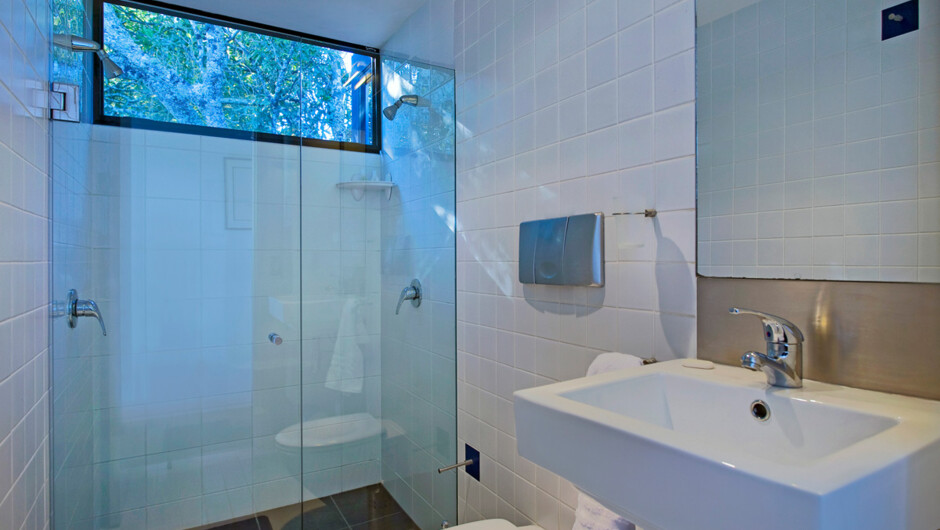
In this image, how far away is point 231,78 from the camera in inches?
82.4

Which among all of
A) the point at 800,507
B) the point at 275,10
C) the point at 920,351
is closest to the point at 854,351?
the point at 920,351

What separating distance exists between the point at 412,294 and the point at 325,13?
147 centimetres

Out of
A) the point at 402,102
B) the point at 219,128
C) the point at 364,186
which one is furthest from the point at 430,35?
the point at 219,128

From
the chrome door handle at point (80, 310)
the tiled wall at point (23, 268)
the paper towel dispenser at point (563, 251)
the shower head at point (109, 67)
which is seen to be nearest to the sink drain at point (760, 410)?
the paper towel dispenser at point (563, 251)

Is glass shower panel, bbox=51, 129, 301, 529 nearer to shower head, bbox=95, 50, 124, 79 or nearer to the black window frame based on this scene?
the black window frame

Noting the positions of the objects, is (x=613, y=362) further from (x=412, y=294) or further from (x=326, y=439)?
(x=326, y=439)

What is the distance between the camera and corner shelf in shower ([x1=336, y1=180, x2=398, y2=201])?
2139 millimetres

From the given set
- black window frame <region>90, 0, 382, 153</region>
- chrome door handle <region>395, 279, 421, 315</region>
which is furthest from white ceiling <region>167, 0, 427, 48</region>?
chrome door handle <region>395, 279, 421, 315</region>

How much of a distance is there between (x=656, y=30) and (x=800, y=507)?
3.56 ft

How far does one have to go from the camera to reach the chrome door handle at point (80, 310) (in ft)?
5.51

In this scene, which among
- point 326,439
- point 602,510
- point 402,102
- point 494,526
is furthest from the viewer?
point 402,102

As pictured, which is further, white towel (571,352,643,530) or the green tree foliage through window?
the green tree foliage through window

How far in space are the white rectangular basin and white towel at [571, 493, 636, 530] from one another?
0.28 m

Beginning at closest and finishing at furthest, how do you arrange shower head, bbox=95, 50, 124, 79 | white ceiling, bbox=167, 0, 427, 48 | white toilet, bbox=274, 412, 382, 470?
shower head, bbox=95, 50, 124, 79 → white toilet, bbox=274, 412, 382, 470 → white ceiling, bbox=167, 0, 427, 48
